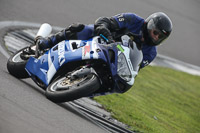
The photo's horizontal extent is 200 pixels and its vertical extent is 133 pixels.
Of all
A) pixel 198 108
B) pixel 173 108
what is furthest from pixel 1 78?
pixel 198 108

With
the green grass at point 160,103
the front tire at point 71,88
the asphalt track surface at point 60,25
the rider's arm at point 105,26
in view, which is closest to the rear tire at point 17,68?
the asphalt track surface at point 60,25

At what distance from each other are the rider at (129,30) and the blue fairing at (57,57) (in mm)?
272

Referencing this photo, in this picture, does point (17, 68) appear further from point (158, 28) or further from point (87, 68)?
point (158, 28)

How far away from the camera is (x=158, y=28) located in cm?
605

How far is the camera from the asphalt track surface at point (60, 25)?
455 centimetres

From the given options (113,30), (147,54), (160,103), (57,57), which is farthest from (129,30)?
(160,103)

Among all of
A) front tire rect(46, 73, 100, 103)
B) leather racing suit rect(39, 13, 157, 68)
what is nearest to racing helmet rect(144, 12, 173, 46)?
leather racing suit rect(39, 13, 157, 68)

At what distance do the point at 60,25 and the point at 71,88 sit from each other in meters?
6.21

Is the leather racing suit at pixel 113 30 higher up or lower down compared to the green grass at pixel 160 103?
higher up

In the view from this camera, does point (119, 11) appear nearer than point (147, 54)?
No

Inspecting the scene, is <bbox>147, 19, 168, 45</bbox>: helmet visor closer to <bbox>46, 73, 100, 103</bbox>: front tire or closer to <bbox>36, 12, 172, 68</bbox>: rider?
<bbox>36, 12, 172, 68</bbox>: rider

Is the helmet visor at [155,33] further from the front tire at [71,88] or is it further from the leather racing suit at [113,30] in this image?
the front tire at [71,88]

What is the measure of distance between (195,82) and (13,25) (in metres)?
5.75

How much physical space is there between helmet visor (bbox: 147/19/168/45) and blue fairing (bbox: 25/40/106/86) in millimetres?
890
